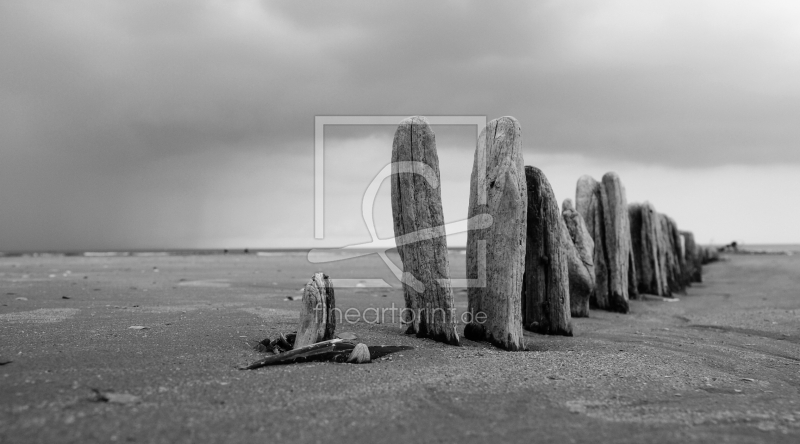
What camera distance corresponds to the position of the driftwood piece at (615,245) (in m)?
9.37

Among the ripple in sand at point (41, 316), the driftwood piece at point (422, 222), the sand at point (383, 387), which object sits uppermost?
the driftwood piece at point (422, 222)

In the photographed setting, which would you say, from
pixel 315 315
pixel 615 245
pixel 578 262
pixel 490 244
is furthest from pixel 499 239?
pixel 615 245

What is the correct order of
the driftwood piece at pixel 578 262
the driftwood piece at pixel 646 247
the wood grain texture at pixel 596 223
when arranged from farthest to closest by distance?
1. the driftwood piece at pixel 646 247
2. the wood grain texture at pixel 596 223
3. the driftwood piece at pixel 578 262

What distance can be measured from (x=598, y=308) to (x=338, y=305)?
4692 mm

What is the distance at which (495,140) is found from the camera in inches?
218

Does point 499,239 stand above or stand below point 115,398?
above

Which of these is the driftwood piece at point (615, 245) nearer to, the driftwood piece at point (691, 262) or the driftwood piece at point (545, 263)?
the driftwood piece at point (545, 263)

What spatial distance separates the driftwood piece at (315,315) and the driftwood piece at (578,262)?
4.27 m

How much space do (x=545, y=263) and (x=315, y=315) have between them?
326 centimetres

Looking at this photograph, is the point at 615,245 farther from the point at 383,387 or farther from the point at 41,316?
the point at 41,316

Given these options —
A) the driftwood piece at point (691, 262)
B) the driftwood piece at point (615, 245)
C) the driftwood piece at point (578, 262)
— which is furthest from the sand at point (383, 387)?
the driftwood piece at point (691, 262)

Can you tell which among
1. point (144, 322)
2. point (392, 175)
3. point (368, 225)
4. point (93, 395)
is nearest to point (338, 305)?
point (368, 225)

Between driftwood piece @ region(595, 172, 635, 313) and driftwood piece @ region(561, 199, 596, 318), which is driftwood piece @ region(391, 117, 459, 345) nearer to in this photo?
driftwood piece @ region(561, 199, 596, 318)

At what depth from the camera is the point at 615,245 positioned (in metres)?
9.53
